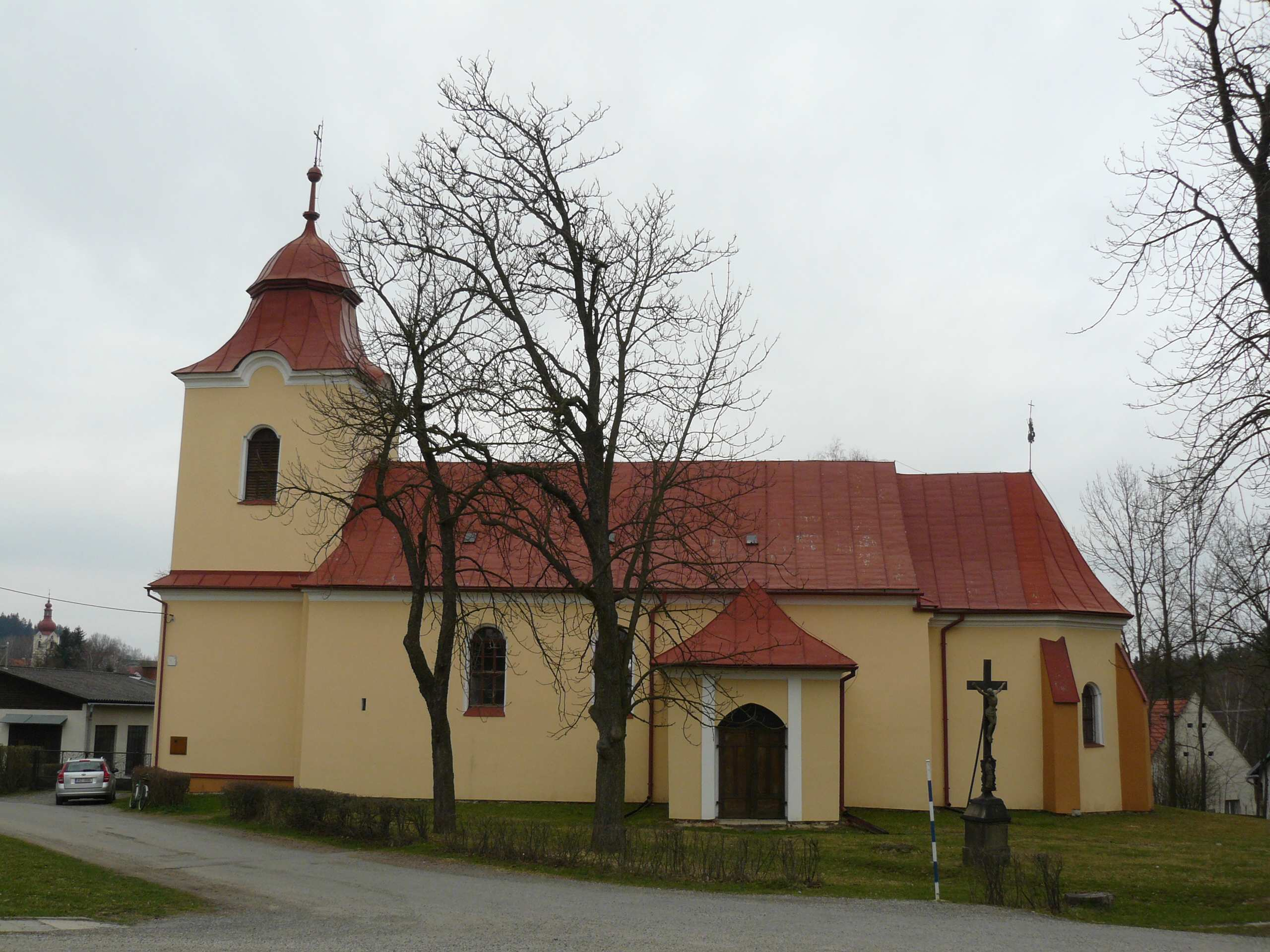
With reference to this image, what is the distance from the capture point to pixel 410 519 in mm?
23891

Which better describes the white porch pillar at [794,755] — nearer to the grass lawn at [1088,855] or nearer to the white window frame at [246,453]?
the grass lawn at [1088,855]

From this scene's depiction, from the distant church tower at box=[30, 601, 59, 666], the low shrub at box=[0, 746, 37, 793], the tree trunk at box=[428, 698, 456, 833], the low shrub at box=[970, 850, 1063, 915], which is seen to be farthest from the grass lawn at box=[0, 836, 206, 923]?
the distant church tower at box=[30, 601, 59, 666]

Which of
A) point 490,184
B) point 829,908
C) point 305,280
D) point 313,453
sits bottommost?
point 829,908

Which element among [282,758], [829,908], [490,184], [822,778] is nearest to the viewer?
[829,908]

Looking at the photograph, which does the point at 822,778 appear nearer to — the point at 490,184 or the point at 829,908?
the point at 829,908

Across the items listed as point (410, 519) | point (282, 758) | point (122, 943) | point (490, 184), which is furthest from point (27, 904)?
point (282, 758)

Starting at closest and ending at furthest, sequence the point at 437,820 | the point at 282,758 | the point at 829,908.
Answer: the point at 829,908
the point at 437,820
the point at 282,758

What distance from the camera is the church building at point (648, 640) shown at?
78.5 ft

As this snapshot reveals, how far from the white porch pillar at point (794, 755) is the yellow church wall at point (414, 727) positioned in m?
4.24

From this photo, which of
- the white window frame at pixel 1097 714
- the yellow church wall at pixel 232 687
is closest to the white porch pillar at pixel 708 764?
the white window frame at pixel 1097 714

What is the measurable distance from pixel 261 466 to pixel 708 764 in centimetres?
1307

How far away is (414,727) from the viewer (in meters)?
25.2

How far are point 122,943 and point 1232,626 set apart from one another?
13.2m

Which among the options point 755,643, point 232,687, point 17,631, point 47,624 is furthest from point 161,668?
point 17,631
